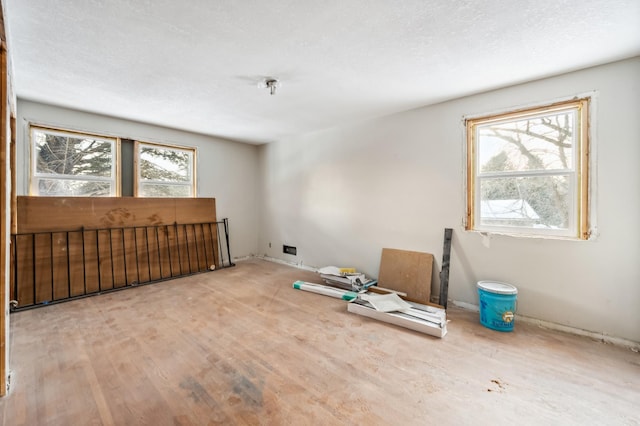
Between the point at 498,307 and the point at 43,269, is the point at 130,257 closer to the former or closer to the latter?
the point at 43,269

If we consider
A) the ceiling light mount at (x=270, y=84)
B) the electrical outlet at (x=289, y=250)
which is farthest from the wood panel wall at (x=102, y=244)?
the ceiling light mount at (x=270, y=84)

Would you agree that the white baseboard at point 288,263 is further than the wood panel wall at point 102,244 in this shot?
Yes

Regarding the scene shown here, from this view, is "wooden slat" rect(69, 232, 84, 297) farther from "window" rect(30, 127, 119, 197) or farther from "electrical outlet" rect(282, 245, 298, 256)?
"electrical outlet" rect(282, 245, 298, 256)

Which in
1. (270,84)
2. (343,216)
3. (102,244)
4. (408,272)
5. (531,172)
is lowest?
(408,272)

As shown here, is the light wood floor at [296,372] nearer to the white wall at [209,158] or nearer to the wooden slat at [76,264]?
the wooden slat at [76,264]

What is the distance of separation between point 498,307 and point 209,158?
4992mm

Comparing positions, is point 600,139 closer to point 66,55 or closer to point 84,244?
point 66,55

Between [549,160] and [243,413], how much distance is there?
135 inches

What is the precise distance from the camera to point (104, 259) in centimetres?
377

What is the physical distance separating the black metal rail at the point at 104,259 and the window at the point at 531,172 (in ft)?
14.1

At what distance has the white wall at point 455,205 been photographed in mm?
2326

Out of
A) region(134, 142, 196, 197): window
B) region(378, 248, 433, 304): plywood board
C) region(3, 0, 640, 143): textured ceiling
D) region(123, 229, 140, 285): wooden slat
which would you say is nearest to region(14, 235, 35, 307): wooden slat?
region(123, 229, 140, 285): wooden slat

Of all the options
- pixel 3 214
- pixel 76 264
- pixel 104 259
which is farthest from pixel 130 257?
pixel 3 214

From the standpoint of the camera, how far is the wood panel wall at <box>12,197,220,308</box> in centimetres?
327
